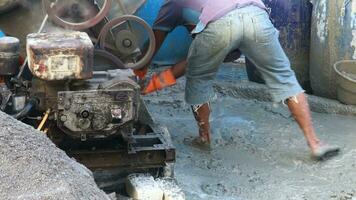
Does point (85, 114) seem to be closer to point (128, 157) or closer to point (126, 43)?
point (128, 157)

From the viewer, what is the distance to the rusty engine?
11.0ft

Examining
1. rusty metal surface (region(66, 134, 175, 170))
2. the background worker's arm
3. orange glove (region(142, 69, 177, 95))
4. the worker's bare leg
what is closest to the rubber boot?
orange glove (region(142, 69, 177, 95))

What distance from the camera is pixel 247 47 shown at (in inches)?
179

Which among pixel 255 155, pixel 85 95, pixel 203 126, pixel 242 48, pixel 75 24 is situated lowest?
pixel 255 155

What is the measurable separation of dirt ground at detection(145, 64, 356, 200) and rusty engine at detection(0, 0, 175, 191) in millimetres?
532

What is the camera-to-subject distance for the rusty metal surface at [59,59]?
333 cm

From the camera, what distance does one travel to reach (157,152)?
12.2 ft

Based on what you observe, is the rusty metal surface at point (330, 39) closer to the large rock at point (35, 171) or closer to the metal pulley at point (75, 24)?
the metal pulley at point (75, 24)

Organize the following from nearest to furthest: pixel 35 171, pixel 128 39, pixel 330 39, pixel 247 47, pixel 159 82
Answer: pixel 35 171 < pixel 128 39 < pixel 247 47 < pixel 159 82 < pixel 330 39

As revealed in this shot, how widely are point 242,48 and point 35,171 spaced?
8.35 feet

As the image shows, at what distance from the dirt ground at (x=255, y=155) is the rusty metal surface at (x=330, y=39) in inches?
17.3

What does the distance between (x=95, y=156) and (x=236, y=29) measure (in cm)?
138

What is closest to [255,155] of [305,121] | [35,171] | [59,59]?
[305,121]

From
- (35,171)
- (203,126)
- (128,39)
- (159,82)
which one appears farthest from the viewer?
(203,126)
